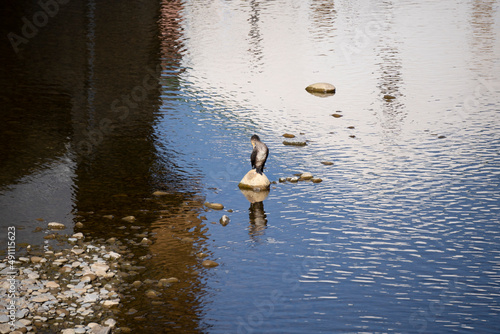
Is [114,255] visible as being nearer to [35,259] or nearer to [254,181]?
[35,259]

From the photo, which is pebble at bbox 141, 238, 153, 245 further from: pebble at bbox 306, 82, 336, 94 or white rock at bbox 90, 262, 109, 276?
pebble at bbox 306, 82, 336, 94

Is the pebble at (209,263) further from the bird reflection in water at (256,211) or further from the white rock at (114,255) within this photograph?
the white rock at (114,255)

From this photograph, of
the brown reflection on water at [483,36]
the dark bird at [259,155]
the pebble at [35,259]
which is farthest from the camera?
the brown reflection on water at [483,36]

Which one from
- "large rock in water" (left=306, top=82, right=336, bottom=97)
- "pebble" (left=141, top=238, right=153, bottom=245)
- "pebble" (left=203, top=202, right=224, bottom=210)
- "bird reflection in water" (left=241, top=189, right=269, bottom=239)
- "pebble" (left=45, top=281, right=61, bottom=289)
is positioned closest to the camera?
"pebble" (left=45, top=281, right=61, bottom=289)

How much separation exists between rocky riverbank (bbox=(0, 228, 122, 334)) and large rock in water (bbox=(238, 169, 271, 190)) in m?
5.07

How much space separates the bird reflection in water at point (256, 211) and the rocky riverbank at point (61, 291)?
11.4 ft

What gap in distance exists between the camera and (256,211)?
1619cm

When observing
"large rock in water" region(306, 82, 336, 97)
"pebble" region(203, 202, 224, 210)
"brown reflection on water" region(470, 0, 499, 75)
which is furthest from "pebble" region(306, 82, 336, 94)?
"pebble" region(203, 202, 224, 210)

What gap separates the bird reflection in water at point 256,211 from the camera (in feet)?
49.7

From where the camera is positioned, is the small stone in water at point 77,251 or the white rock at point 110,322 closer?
the white rock at point 110,322

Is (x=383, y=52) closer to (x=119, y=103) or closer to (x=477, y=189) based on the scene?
(x=119, y=103)

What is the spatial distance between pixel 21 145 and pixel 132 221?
728cm

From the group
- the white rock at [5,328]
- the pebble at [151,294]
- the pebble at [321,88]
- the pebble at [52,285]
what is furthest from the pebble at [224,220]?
the pebble at [321,88]

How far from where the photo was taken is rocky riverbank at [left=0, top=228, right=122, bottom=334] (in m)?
10.8
